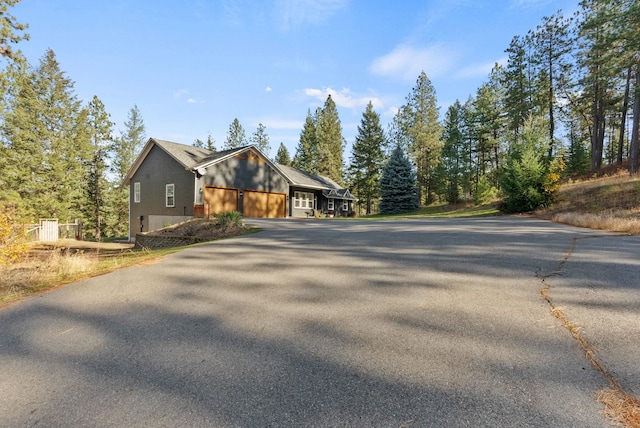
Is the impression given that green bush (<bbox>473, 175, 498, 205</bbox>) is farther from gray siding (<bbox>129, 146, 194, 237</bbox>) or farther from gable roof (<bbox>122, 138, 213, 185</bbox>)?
gray siding (<bbox>129, 146, 194, 237</bbox>)

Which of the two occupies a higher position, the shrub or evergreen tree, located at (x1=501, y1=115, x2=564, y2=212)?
evergreen tree, located at (x1=501, y1=115, x2=564, y2=212)

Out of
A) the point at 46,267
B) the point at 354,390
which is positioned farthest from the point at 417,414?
the point at 46,267

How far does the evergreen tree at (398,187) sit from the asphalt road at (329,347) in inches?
1103

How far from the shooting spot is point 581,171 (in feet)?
96.3

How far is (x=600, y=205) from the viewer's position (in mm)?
16422

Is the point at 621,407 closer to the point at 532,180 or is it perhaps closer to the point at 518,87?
the point at 532,180

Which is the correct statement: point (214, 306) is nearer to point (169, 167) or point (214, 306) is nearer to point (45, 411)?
point (45, 411)

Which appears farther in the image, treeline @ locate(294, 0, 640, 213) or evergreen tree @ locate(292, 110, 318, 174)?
evergreen tree @ locate(292, 110, 318, 174)

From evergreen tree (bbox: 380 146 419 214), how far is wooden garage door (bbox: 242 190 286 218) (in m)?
12.5

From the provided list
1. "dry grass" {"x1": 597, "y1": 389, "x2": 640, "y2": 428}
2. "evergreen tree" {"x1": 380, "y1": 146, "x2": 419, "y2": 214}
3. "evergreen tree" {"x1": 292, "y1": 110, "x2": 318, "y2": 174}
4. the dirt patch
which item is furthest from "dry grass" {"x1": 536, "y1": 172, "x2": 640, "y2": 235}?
"evergreen tree" {"x1": 292, "y1": 110, "x2": 318, "y2": 174}

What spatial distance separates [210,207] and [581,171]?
32462mm

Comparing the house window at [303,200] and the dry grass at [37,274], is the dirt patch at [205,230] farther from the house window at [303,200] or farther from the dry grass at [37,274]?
the house window at [303,200]

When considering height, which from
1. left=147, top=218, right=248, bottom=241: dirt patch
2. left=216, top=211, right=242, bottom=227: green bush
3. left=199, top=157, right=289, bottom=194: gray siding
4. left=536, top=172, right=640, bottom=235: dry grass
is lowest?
left=147, top=218, right=248, bottom=241: dirt patch

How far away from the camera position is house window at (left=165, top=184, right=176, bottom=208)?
2230 cm
